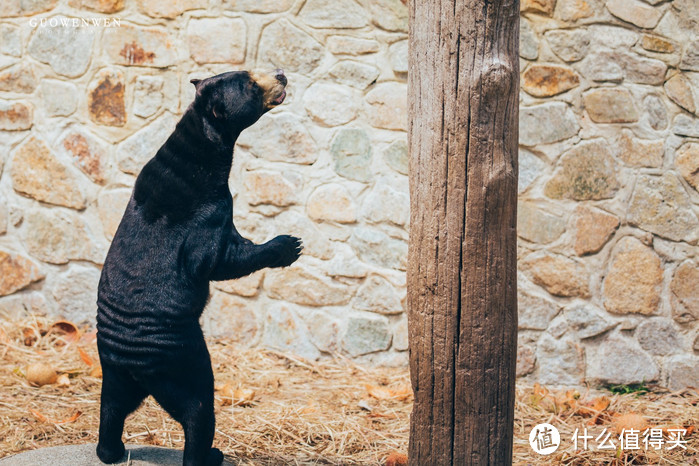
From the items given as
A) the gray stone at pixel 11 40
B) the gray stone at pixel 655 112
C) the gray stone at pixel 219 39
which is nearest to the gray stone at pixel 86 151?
Result: the gray stone at pixel 11 40

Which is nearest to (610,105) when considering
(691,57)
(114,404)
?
(691,57)

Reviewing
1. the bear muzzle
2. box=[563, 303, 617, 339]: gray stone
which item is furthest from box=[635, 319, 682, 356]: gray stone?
the bear muzzle

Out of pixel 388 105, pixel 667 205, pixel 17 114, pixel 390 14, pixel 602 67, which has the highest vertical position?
pixel 390 14

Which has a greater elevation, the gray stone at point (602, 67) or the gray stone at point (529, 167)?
the gray stone at point (602, 67)

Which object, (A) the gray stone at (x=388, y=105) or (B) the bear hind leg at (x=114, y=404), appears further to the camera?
(A) the gray stone at (x=388, y=105)

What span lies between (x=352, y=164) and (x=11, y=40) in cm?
253

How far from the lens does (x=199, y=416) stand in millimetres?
2846

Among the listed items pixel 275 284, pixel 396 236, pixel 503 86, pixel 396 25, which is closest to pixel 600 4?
pixel 396 25

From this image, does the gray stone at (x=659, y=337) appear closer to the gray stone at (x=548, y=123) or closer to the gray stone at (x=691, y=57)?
the gray stone at (x=548, y=123)

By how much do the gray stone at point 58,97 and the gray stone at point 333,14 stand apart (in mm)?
1685

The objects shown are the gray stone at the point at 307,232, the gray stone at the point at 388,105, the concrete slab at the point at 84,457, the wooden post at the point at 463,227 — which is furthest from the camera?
the gray stone at the point at 307,232

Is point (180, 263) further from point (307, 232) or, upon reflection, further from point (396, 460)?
point (307, 232)

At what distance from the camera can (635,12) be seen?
14.5 feet

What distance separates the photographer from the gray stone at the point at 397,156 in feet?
15.4
